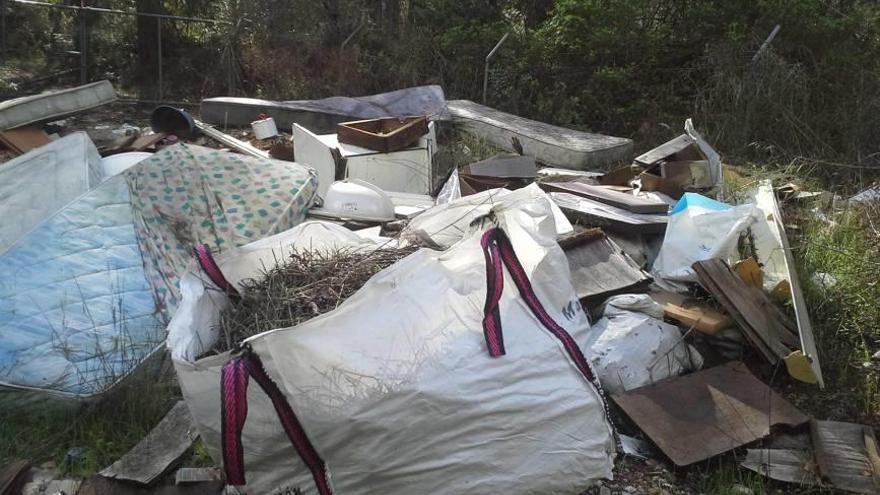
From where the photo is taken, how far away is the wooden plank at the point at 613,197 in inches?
163

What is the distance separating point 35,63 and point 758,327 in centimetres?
1092

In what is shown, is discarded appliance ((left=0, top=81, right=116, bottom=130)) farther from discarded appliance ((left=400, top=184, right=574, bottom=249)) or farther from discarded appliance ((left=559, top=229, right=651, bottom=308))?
discarded appliance ((left=559, top=229, right=651, bottom=308))

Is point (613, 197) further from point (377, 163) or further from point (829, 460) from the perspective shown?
point (829, 460)

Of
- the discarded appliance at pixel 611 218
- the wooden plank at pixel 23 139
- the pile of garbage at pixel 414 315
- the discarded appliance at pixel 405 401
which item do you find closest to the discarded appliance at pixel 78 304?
the pile of garbage at pixel 414 315

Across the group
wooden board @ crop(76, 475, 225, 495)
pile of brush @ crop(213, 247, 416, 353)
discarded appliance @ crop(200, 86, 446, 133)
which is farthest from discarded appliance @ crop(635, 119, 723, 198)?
wooden board @ crop(76, 475, 225, 495)

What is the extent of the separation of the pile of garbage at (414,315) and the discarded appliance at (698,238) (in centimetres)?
1

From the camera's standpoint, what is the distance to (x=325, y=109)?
6840mm

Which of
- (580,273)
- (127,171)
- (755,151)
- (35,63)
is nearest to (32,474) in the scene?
(127,171)

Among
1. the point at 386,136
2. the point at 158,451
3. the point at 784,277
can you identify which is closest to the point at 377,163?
the point at 386,136

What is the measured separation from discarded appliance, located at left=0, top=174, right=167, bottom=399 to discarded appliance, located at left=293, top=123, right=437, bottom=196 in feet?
5.65

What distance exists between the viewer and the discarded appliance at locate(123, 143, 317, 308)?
346cm

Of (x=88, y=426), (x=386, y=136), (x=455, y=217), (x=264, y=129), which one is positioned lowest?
(x=88, y=426)

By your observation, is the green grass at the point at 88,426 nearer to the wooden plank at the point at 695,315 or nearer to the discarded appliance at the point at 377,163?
the wooden plank at the point at 695,315

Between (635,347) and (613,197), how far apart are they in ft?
4.48
